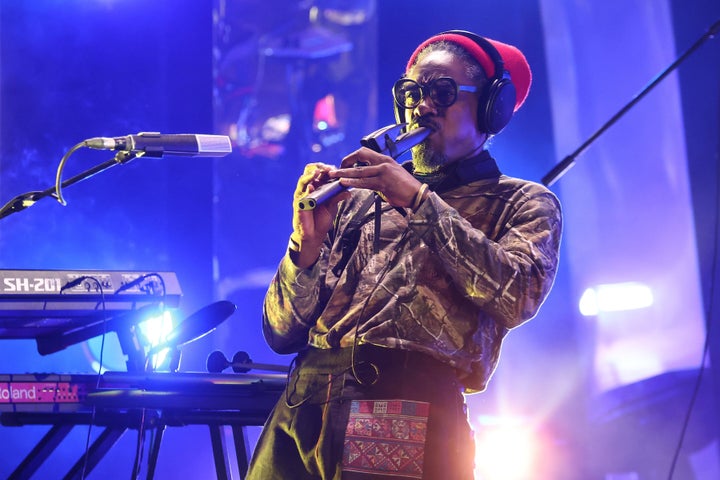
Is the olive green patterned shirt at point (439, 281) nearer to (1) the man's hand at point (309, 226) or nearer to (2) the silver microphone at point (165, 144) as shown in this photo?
(1) the man's hand at point (309, 226)

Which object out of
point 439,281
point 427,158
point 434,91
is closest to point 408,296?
point 439,281

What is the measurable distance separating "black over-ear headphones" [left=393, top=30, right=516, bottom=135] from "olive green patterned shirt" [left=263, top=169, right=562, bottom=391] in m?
0.17

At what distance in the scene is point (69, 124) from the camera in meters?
3.93

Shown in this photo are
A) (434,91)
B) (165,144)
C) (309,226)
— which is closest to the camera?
(309,226)

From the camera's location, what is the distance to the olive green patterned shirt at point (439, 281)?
1.75 meters

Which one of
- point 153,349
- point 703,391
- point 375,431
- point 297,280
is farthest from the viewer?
point 703,391

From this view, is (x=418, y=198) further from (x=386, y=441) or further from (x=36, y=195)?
(x=36, y=195)

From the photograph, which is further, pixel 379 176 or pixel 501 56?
pixel 501 56

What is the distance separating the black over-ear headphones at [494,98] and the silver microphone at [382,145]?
161 millimetres

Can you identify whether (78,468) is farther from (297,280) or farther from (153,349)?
(297,280)

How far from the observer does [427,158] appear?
209cm

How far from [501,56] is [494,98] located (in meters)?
0.22

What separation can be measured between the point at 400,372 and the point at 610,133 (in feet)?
13.1

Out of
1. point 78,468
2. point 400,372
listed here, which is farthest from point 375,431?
point 78,468
